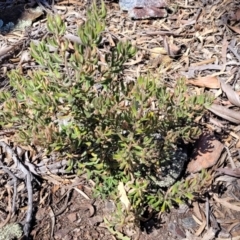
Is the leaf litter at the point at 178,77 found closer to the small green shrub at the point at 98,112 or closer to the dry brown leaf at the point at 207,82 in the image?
the dry brown leaf at the point at 207,82

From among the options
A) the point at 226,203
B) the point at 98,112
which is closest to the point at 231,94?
the point at 226,203

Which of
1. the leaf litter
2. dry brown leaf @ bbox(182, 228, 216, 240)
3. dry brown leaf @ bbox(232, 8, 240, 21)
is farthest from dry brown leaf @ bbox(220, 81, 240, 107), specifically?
dry brown leaf @ bbox(182, 228, 216, 240)

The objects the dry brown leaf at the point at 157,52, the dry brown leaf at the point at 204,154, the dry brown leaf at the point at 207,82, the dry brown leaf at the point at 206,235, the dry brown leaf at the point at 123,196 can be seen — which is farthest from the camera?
the dry brown leaf at the point at 157,52

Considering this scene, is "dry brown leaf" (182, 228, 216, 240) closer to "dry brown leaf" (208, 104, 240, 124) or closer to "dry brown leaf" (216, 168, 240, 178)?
"dry brown leaf" (216, 168, 240, 178)

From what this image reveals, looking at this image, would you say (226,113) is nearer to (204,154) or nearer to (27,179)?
(204,154)

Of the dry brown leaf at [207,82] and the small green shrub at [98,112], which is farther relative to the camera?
the dry brown leaf at [207,82]

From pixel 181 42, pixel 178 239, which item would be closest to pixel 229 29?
pixel 181 42

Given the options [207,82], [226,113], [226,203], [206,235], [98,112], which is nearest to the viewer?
[98,112]

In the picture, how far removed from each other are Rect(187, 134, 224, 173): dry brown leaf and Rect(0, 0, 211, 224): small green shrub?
329 millimetres

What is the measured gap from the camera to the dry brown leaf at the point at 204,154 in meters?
2.59

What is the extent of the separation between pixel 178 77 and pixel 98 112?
3.77 ft

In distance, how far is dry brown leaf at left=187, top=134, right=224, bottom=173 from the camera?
2590mm

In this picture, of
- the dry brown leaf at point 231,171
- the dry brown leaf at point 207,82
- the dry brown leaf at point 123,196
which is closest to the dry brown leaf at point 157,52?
the dry brown leaf at point 207,82

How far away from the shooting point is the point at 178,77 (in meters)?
2.98
